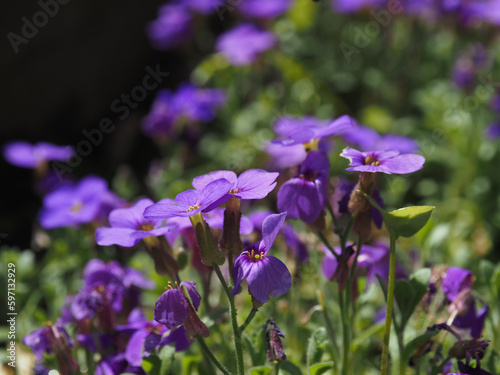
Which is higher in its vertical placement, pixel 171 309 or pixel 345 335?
pixel 171 309

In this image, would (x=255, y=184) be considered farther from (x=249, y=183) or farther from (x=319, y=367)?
(x=319, y=367)

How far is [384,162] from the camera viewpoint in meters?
1.53

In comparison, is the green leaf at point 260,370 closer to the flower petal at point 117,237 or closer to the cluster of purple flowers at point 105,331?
the cluster of purple flowers at point 105,331

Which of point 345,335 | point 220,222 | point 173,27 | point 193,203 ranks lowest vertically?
point 345,335

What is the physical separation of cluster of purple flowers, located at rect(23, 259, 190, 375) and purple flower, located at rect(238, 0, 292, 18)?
253 centimetres

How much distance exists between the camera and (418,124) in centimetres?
371

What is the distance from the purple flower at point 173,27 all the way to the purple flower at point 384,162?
275 centimetres

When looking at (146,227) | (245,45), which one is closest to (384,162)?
(146,227)

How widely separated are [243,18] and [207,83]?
21.3 inches

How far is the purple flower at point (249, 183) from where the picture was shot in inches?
56.7

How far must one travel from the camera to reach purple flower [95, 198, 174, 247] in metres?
1.53
